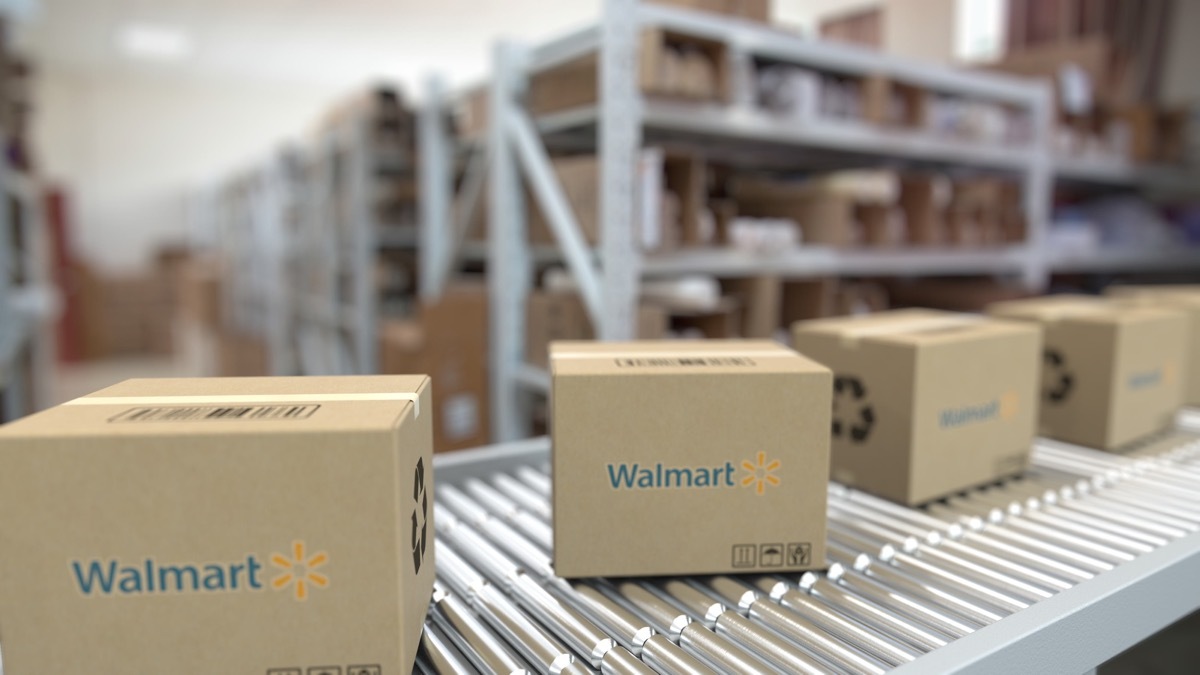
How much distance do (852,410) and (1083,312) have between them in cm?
71

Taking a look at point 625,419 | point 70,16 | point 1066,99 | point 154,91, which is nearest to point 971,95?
point 1066,99

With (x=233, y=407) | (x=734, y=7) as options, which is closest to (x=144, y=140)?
(x=734, y=7)

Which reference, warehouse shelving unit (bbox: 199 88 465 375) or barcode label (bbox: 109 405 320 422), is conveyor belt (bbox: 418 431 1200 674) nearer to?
barcode label (bbox: 109 405 320 422)

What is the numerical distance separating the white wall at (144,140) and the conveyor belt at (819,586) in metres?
9.02

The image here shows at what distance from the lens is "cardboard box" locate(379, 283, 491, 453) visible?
2922mm

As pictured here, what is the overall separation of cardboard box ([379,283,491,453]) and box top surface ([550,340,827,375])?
5.83 feet

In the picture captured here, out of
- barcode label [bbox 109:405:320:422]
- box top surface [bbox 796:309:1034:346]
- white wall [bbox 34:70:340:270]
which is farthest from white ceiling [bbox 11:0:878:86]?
barcode label [bbox 109:405:320:422]

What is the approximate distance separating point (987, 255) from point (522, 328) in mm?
2096

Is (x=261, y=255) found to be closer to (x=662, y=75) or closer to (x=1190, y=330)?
(x=662, y=75)

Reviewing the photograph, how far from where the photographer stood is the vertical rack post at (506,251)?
8.77 ft

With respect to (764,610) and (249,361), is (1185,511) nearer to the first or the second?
(764,610)

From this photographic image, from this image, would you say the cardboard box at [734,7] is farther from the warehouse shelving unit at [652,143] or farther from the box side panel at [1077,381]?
the box side panel at [1077,381]

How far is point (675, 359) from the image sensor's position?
107cm

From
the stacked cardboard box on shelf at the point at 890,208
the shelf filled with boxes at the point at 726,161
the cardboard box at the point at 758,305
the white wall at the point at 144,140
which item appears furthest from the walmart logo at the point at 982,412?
the white wall at the point at 144,140
